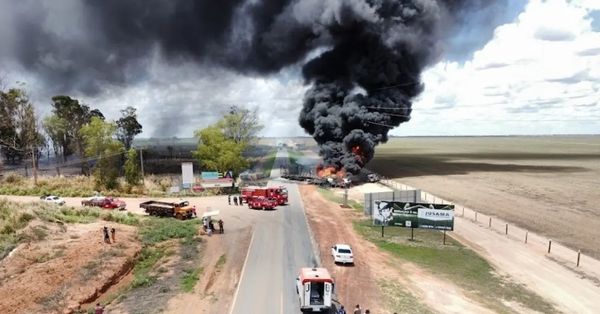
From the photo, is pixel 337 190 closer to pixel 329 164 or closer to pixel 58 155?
pixel 329 164

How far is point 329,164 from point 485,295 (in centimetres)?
Result: 6802

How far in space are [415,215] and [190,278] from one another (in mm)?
23879

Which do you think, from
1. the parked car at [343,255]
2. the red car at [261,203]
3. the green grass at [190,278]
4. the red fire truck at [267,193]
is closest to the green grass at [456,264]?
the parked car at [343,255]

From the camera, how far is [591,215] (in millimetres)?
67625


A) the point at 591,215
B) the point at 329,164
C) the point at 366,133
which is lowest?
the point at 591,215

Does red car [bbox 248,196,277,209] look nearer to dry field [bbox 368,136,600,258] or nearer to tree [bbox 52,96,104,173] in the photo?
dry field [bbox 368,136,600,258]

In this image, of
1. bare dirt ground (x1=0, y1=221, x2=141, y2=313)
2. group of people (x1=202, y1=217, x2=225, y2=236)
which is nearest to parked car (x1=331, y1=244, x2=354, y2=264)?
group of people (x1=202, y1=217, x2=225, y2=236)

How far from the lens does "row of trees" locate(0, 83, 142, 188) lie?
76438 mm

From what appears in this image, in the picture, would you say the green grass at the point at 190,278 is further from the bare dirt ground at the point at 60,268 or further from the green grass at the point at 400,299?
the green grass at the point at 400,299

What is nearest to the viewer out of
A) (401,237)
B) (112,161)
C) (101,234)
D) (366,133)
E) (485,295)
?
(485,295)

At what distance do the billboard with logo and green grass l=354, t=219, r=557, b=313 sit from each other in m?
1.97

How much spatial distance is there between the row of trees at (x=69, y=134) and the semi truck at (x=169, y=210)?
864 inches

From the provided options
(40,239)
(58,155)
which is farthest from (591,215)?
(58,155)

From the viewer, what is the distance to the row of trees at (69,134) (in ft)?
251
